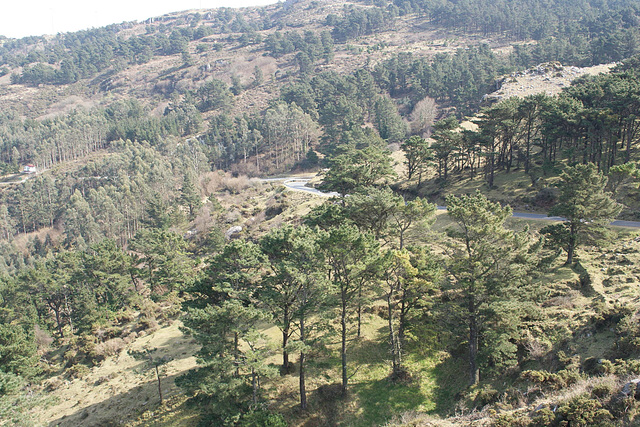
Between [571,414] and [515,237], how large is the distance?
11.6 m

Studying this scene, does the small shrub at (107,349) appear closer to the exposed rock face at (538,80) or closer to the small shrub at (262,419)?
the small shrub at (262,419)

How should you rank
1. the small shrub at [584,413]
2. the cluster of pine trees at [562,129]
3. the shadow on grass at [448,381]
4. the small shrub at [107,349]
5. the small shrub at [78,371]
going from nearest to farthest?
the small shrub at [584,413], the shadow on grass at [448,381], the small shrub at [78,371], the small shrub at [107,349], the cluster of pine trees at [562,129]

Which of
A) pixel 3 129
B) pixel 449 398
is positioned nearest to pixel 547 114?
pixel 449 398

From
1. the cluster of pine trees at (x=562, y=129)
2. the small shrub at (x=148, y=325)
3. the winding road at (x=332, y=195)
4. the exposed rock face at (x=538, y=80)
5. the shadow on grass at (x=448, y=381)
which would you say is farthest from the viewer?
the exposed rock face at (x=538, y=80)

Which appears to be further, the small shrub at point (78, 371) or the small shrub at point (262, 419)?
the small shrub at point (78, 371)

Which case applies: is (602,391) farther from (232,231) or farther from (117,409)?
(232,231)

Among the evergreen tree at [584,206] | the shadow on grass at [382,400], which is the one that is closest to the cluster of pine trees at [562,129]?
the evergreen tree at [584,206]

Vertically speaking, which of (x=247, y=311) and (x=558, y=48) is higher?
(x=558, y=48)

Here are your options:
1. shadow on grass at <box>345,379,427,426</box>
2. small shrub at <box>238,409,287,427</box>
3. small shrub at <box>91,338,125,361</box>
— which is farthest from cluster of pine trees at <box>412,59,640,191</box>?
small shrub at <box>91,338,125,361</box>


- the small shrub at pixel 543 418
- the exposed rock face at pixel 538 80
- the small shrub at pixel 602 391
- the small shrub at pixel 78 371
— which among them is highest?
the exposed rock face at pixel 538 80

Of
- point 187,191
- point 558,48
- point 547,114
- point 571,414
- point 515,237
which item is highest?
point 558,48

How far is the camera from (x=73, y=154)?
141875 mm

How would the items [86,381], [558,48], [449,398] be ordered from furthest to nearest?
1. [558,48]
2. [86,381]
3. [449,398]

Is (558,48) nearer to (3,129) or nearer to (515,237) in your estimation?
(515,237)
